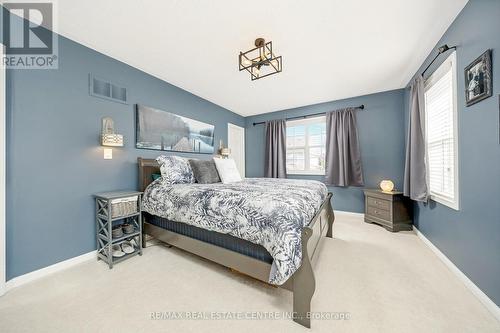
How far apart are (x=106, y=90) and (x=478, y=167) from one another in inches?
159

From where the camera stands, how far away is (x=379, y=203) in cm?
314

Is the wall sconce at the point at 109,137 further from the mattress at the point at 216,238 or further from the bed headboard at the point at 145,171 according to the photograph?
the mattress at the point at 216,238

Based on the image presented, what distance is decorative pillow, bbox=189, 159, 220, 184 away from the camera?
8.71ft

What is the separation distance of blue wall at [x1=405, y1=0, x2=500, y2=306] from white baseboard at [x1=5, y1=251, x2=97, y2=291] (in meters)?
3.84

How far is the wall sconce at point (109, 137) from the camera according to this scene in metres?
2.19

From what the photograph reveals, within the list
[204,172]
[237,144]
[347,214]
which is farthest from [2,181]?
[347,214]

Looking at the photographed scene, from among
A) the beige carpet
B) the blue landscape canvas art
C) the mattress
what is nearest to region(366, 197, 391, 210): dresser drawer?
the beige carpet

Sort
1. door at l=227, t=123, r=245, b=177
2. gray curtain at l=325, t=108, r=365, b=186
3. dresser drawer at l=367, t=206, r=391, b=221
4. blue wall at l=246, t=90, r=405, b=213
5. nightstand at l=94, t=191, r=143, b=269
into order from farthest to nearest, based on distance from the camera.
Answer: door at l=227, t=123, r=245, b=177
gray curtain at l=325, t=108, r=365, b=186
blue wall at l=246, t=90, r=405, b=213
dresser drawer at l=367, t=206, r=391, b=221
nightstand at l=94, t=191, r=143, b=269

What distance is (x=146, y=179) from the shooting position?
2.64 metres

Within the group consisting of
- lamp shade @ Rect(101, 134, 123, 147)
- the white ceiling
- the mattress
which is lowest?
the mattress

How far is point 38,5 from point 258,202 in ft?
9.02

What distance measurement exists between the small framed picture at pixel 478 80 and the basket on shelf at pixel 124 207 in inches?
140

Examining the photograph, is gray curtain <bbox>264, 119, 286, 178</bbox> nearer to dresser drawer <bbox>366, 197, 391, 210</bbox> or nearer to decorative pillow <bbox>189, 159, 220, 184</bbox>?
dresser drawer <bbox>366, 197, 391, 210</bbox>

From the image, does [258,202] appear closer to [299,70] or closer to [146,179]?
[146,179]
